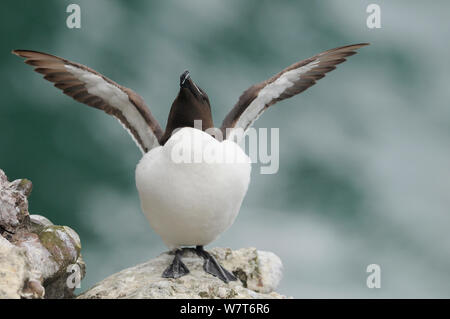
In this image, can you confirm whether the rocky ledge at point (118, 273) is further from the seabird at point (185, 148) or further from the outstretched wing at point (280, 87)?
the outstretched wing at point (280, 87)

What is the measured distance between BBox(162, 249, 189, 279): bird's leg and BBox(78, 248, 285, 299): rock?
0.09 metres

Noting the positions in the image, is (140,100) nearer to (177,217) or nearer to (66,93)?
(66,93)

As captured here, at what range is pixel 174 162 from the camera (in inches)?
270

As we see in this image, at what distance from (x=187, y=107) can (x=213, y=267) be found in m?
2.53

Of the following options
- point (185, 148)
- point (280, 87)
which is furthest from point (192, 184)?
point (280, 87)

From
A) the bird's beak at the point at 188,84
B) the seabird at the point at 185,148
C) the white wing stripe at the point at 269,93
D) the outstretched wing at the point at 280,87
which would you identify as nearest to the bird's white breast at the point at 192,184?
the seabird at the point at 185,148

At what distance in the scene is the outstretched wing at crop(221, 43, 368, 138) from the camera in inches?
329

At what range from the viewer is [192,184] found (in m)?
6.79

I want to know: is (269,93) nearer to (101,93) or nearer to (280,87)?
(280,87)

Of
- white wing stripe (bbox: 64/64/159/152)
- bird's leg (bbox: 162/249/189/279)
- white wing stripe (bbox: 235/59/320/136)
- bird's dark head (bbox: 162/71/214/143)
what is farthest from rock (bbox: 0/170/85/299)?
white wing stripe (bbox: 235/59/320/136)

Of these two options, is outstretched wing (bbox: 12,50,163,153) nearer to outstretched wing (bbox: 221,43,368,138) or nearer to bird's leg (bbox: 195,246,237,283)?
outstretched wing (bbox: 221,43,368,138)

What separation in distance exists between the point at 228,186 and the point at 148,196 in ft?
3.85

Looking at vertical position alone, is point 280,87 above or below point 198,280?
above
